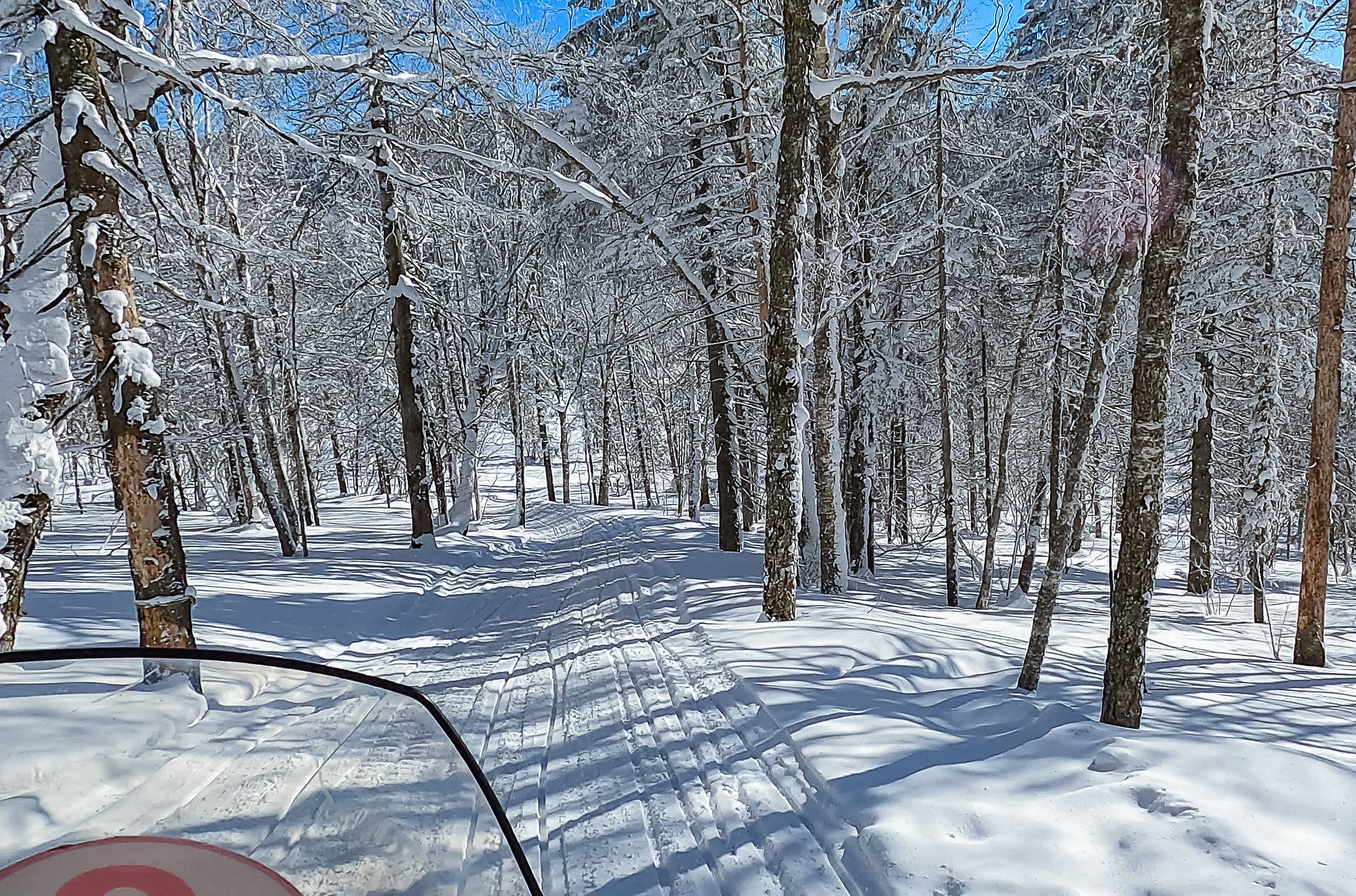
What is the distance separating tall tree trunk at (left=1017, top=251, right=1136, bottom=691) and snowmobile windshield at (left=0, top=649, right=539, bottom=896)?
6427mm

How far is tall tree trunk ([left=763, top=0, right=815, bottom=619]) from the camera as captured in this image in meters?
8.44

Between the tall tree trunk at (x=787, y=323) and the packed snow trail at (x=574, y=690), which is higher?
the tall tree trunk at (x=787, y=323)

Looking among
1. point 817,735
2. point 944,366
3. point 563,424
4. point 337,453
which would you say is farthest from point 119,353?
point 337,453

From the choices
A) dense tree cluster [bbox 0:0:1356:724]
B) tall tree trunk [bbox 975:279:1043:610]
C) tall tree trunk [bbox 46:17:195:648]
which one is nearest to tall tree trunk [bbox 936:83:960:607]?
dense tree cluster [bbox 0:0:1356:724]

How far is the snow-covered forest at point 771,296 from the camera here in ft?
19.0

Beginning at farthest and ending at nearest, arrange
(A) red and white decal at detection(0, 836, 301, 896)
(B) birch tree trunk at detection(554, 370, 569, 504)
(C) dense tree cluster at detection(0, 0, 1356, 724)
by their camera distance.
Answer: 1. (B) birch tree trunk at detection(554, 370, 569, 504)
2. (C) dense tree cluster at detection(0, 0, 1356, 724)
3. (A) red and white decal at detection(0, 836, 301, 896)

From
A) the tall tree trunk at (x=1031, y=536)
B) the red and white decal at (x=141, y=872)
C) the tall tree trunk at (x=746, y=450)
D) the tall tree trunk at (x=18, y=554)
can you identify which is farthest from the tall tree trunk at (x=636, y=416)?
the red and white decal at (x=141, y=872)

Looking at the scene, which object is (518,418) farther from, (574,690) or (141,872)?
(141,872)

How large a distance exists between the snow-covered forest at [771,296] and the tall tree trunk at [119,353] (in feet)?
0.11

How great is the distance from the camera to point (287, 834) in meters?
1.32

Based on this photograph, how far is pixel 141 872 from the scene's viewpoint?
1.14 m

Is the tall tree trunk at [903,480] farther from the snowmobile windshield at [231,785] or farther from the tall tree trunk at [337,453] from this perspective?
the tall tree trunk at [337,453]

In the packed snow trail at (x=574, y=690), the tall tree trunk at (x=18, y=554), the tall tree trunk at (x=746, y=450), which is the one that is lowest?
the packed snow trail at (x=574, y=690)

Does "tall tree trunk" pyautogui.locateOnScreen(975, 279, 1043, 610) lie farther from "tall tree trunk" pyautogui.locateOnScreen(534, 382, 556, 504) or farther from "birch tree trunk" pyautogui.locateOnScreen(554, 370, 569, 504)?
"tall tree trunk" pyautogui.locateOnScreen(534, 382, 556, 504)
